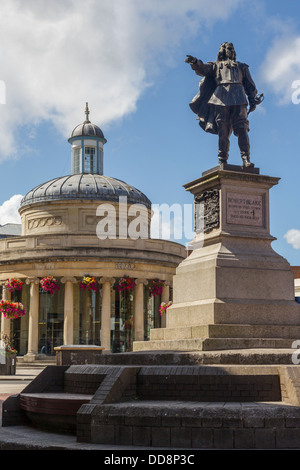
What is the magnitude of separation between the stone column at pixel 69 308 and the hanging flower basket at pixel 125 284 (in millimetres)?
3460

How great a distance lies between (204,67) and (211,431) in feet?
29.8

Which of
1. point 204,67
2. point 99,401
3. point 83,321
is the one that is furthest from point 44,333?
point 99,401

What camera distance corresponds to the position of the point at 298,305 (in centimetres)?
1438

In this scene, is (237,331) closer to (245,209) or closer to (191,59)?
(245,209)

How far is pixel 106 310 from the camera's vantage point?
5403 cm

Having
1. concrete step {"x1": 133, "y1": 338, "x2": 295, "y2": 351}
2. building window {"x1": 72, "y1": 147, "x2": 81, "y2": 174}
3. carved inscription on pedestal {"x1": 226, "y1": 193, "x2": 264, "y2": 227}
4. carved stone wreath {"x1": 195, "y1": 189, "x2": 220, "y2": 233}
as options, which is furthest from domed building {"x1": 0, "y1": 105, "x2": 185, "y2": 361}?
concrete step {"x1": 133, "y1": 338, "x2": 295, "y2": 351}

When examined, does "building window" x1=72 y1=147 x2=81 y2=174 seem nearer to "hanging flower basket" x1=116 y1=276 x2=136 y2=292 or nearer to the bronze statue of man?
"hanging flower basket" x1=116 y1=276 x2=136 y2=292

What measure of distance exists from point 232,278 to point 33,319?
41421 mm

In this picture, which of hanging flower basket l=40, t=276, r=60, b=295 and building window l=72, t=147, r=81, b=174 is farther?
building window l=72, t=147, r=81, b=174

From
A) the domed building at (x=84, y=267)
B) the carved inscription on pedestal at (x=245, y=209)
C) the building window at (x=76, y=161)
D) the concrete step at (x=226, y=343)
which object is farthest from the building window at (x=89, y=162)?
the concrete step at (x=226, y=343)

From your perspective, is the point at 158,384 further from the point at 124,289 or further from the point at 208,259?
the point at 124,289

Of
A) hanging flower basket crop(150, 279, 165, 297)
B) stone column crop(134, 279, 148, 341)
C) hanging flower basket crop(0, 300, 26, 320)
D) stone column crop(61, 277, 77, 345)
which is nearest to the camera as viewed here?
hanging flower basket crop(0, 300, 26, 320)

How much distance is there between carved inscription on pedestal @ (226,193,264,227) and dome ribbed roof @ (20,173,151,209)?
4633 cm

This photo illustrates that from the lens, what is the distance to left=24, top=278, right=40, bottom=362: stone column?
174 ft
